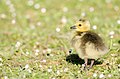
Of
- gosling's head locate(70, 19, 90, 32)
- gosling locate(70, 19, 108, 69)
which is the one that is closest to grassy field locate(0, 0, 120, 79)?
gosling locate(70, 19, 108, 69)

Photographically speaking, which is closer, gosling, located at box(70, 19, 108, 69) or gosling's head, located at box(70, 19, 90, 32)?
gosling, located at box(70, 19, 108, 69)

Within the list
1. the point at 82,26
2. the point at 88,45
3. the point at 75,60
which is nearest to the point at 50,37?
the point at 75,60

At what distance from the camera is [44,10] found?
44.9 feet

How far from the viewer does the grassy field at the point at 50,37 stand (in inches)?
288

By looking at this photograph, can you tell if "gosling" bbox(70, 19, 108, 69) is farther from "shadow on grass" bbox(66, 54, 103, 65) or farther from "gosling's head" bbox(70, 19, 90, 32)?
"shadow on grass" bbox(66, 54, 103, 65)

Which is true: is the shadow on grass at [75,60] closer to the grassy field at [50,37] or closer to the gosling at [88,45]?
the grassy field at [50,37]

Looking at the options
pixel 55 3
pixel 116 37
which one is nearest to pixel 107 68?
pixel 116 37

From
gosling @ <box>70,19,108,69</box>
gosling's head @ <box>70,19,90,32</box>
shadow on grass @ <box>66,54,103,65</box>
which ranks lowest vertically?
shadow on grass @ <box>66,54,103,65</box>

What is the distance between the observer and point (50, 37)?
34.4 ft

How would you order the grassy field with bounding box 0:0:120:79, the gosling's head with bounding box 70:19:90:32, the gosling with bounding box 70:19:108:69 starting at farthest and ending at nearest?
the gosling's head with bounding box 70:19:90:32 → the grassy field with bounding box 0:0:120:79 → the gosling with bounding box 70:19:108:69

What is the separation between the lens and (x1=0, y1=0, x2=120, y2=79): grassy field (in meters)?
7.32

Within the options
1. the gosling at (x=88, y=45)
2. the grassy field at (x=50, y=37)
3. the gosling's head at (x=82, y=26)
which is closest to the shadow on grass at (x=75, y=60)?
the grassy field at (x=50, y=37)

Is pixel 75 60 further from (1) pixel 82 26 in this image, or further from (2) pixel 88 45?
(2) pixel 88 45

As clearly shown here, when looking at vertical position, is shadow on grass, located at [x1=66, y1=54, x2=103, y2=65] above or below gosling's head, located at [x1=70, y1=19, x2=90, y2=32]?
below
